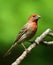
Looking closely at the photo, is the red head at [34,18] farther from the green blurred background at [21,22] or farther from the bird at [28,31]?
the green blurred background at [21,22]

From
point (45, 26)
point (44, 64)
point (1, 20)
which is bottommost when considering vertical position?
point (44, 64)

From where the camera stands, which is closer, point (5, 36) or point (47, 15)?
point (5, 36)

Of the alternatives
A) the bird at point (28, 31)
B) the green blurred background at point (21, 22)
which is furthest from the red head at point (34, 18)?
the green blurred background at point (21, 22)

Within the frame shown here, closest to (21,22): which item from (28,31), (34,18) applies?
(28,31)

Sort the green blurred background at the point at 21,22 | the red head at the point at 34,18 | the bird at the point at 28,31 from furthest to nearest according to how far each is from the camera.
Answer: the green blurred background at the point at 21,22 → the bird at the point at 28,31 → the red head at the point at 34,18

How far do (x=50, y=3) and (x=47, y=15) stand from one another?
17 cm

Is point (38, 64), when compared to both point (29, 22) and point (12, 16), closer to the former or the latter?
point (12, 16)

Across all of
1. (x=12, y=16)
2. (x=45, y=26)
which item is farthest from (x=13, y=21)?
(x=45, y=26)

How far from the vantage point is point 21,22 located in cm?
565

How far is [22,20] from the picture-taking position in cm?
568

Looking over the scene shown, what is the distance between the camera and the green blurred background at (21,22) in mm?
5453

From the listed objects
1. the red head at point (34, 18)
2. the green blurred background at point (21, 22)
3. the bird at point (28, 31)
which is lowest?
the green blurred background at point (21, 22)

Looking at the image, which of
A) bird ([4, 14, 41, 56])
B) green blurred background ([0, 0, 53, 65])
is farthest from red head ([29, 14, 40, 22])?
green blurred background ([0, 0, 53, 65])

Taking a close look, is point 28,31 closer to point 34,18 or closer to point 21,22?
point 34,18
